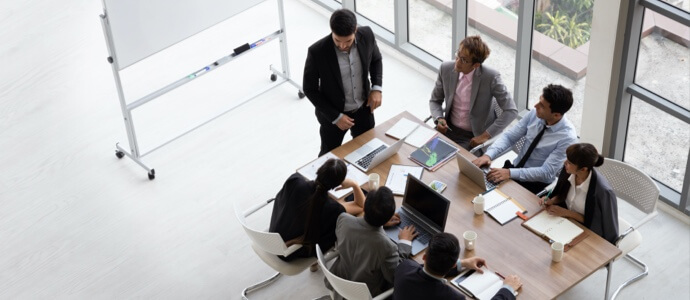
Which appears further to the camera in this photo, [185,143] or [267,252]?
[185,143]

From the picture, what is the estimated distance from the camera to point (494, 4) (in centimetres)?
760

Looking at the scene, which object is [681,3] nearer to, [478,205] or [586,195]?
[586,195]

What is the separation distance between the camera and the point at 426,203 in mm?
5527

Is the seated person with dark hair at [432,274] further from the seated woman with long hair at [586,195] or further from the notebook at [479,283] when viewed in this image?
the seated woman with long hair at [586,195]

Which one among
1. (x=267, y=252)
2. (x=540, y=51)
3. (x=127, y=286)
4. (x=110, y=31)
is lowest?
(x=127, y=286)

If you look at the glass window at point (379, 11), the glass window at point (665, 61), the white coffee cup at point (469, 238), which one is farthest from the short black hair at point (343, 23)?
the glass window at point (379, 11)

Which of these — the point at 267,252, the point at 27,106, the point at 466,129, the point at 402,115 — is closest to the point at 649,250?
the point at 466,129

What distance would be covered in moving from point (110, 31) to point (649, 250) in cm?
443

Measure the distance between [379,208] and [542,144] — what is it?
158 centimetres

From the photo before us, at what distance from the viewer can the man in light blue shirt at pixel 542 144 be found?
5.75 metres

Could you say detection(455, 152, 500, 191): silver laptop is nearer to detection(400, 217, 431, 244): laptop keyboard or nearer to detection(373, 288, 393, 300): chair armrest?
detection(400, 217, 431, 244): laptop keyboard

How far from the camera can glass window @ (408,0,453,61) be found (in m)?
8.26

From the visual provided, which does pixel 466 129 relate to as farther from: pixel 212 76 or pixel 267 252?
pixel 212 76

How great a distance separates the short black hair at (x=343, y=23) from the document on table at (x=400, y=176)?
100cm
